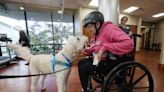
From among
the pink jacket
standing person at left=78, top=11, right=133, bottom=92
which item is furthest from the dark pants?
the pink jacket

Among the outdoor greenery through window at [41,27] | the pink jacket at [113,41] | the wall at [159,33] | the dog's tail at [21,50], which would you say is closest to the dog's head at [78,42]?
the pink jacket at [113,41]

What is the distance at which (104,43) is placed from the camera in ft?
3.41

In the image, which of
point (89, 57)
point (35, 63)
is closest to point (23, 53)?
point (35, 63)

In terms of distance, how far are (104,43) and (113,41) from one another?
0.26 feet

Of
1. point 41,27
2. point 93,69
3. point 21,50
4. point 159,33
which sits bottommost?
point 93,69

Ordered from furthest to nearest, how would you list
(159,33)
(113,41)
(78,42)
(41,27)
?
(159,33), (41,27), (78,42), (113,41)

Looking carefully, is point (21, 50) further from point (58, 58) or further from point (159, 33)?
point (159, 33)

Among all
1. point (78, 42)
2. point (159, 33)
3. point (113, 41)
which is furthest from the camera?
point (159, 33)

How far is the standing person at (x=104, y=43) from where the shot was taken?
0.95 m

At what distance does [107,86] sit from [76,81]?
135 cm

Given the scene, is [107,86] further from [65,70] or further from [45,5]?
[45,5]

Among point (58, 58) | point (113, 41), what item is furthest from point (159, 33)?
point (58, 58)

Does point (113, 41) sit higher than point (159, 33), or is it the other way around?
point (159, 33)

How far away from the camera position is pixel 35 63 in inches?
52.1
